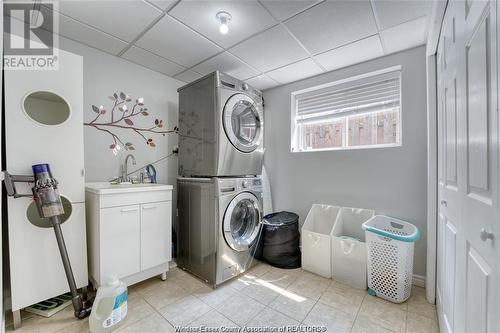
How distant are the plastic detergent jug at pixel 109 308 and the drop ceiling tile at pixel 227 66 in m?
2.10

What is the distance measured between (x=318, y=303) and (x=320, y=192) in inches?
45.5

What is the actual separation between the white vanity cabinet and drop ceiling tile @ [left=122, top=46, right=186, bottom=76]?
134cm

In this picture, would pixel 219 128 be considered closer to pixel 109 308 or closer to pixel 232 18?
pixel 232 18

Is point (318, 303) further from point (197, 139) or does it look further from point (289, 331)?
point (197, 139)

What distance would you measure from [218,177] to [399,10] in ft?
6.14

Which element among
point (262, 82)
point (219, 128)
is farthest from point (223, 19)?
point (262, 82)

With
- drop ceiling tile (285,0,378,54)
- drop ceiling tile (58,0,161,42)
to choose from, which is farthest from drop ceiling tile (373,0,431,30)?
drop ceiling tile (58,0,161,42)

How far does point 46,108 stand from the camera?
144 centimetres

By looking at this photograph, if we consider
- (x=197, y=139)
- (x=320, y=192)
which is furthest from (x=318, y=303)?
(x=197, y=139)

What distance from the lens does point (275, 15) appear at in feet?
4.96

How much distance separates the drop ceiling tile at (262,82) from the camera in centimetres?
255

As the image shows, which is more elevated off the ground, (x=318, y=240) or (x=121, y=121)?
(x=121, y=121)

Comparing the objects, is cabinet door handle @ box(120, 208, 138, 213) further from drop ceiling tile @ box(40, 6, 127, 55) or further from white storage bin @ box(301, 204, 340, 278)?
white storage bin @ box(301, 204, 340, 278)

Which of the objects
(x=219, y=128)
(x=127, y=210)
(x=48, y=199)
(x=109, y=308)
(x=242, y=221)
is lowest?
(x=109, y=308)
